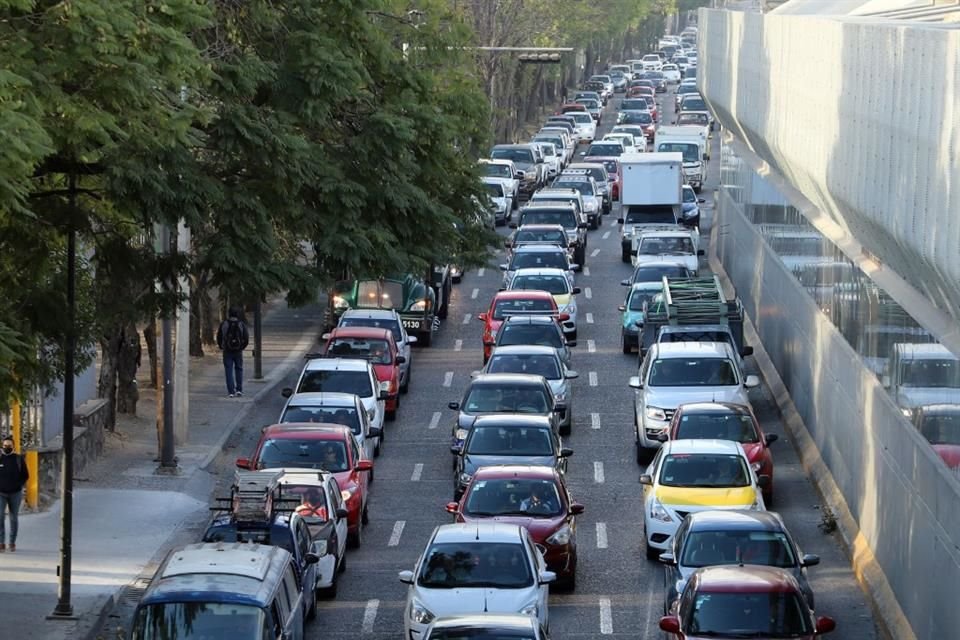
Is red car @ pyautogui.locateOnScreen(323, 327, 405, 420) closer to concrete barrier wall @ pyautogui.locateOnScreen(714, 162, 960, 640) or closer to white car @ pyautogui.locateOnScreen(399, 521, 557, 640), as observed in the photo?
concrete barrier wall @ pyautogui.locateOnScreen(714, 162, 960, 640)

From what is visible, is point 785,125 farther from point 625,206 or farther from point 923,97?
point 625,206

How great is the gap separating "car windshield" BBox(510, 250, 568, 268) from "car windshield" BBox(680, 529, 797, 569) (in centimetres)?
2690

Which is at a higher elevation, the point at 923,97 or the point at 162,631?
the point at 923,97

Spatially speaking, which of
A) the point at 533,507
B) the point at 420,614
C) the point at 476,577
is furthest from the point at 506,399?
the point at 420,614

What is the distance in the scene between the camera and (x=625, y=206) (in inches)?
2328

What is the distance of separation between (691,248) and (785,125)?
20.3 m

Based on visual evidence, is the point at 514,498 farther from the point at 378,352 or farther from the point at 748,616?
the point at 378,352

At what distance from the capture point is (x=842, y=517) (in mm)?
28125

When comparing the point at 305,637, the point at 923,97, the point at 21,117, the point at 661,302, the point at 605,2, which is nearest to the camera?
the point at 21,117

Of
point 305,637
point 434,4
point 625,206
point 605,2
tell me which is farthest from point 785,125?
point 605,2

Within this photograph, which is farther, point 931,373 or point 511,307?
point 511,307

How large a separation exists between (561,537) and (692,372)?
30.1ft

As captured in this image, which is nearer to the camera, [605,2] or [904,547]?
[904,547]

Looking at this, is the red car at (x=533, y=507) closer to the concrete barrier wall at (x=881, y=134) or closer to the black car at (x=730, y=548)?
the black car at (x=730, y=548)
